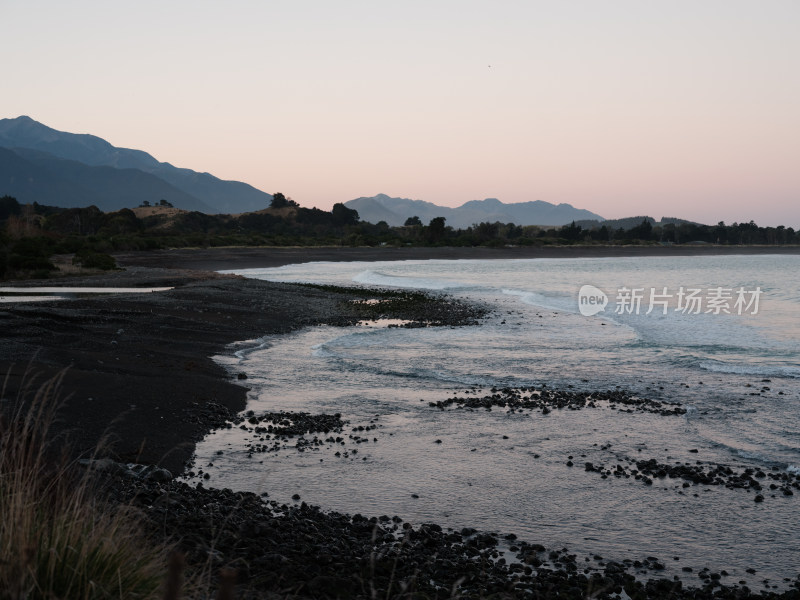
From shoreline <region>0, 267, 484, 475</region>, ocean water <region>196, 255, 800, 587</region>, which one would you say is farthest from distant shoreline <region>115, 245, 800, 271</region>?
ocean water <region>196, 255, 800, 587</region>

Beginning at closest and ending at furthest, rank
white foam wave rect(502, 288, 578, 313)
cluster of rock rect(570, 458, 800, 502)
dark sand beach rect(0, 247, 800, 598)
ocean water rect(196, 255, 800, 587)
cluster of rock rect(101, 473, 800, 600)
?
1. cluster of rock rect(101, 473, 800, 600)
2. dark sand beach rect(0, 247, 800, 598)
3. ocean water rect(196, 255, 800, 587)
4. cluster of rock rect(570, 458, 800, 502)
5. white foam wave rect(502, 288, 578, 313)

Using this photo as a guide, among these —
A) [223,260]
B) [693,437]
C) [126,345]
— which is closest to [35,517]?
[693,437]

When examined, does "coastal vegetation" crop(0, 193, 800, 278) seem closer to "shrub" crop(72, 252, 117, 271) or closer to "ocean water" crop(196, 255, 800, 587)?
"shrub" crop(72, 252, 117, 271)

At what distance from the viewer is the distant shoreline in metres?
66.9

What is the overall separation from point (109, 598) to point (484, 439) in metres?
8.72

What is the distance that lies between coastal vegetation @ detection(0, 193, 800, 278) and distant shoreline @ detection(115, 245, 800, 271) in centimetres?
564

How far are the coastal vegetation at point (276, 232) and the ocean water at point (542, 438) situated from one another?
111ft

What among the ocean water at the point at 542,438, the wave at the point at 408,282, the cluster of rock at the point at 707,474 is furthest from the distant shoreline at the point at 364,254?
the cluster of rock at the point at 707,474

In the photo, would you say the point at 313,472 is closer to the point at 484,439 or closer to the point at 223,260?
the point at 484,439

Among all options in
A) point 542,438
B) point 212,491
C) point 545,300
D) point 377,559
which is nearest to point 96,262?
point 545,300

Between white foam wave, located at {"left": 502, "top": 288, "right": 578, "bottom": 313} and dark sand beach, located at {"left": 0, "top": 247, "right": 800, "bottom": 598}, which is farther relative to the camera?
white foam wave, located at {"left": 502, "top": 288, "right": 578, "bottom": 313}

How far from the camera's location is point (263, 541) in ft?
23.0

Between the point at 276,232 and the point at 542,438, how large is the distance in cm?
14323

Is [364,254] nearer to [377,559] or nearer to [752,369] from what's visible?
[752,369]
